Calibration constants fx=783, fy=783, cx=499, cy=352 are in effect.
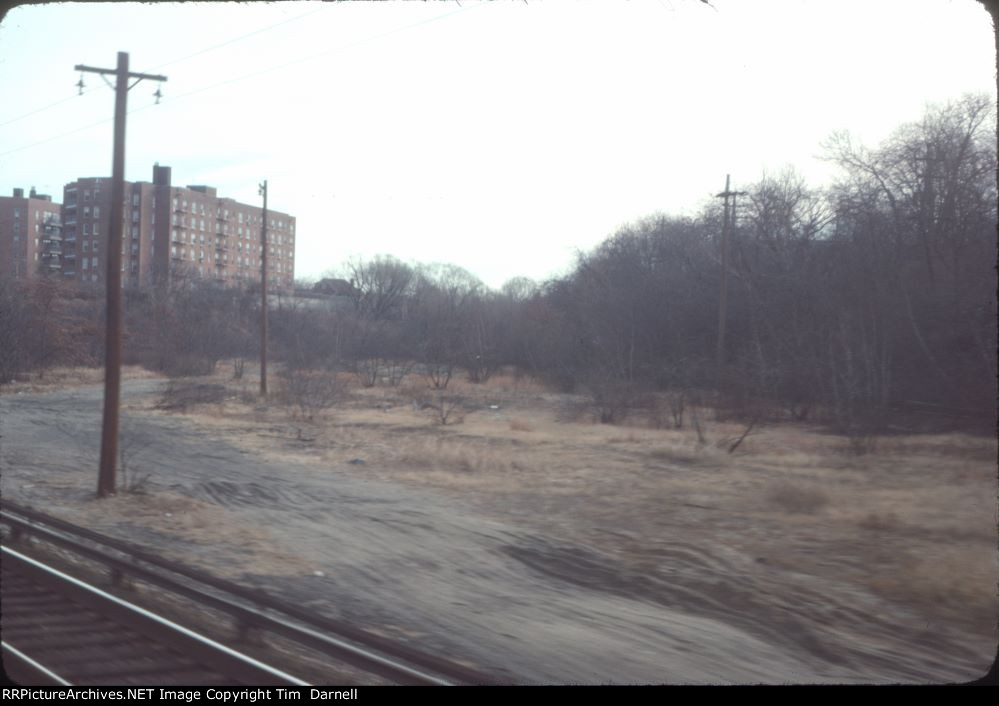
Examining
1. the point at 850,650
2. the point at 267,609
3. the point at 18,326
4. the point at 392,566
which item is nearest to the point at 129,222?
the point at 18,326

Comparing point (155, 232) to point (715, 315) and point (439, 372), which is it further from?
point (439, 372)

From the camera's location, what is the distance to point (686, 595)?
8562 millimetres

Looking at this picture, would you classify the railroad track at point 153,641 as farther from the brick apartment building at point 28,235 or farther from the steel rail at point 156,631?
the brick apartment building at point 28,235

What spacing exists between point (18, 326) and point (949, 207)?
21.7 m

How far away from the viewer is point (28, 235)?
16484 millimetres

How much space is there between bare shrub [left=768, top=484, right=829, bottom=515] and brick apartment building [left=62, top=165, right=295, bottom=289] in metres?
11.5

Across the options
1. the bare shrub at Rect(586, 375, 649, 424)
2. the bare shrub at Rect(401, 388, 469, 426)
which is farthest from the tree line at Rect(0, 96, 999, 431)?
the bare shrub at Rect(401, 388, 469, 426)

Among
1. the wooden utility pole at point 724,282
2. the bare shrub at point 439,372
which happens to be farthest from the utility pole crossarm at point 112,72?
the bare shrub at point 439,372

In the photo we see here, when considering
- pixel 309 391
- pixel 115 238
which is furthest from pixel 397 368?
pixel 115 238

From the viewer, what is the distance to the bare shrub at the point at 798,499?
12.5 metres

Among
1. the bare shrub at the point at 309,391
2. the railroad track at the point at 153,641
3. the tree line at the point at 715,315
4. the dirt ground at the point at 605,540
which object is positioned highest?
the tree line at the point at 715,315

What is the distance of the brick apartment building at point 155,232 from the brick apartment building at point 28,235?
1.48 ft

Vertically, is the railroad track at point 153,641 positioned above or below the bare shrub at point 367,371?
below
